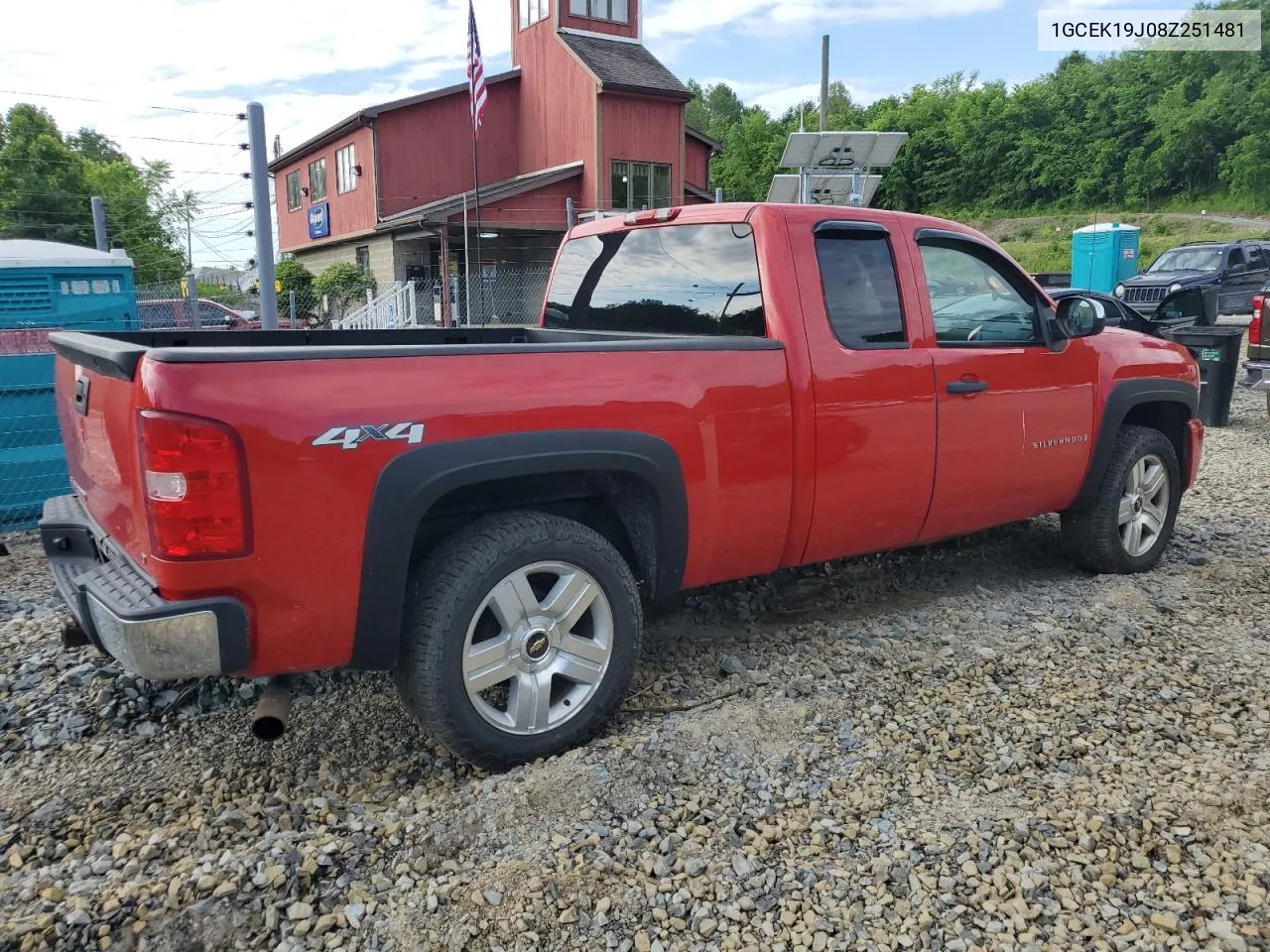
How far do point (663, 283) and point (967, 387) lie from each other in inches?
54.5

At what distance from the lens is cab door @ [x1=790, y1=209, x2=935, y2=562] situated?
150 inches

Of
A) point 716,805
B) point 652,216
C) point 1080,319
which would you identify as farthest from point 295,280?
point 716,805

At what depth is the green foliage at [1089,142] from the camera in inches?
1692

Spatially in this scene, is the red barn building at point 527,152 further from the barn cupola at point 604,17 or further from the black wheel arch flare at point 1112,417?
the black wheel arch flare at point 1112,417

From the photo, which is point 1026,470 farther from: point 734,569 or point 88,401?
point 88,401

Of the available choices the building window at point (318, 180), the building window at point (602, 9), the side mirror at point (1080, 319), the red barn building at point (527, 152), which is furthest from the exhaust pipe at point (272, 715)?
the building window at point (318, 180)

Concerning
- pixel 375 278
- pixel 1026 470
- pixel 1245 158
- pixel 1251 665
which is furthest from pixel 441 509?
pixel 1245 158

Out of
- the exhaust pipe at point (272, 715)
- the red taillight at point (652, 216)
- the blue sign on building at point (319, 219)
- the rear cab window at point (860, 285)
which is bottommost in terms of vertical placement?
the exhaust pipe at point (272, 715)

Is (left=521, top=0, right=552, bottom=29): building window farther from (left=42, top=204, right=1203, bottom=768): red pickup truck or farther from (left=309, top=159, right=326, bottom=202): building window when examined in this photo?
(left=42, top=204, right=1203, bottom=768): red pickup truck

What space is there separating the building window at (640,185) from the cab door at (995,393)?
70.9ft

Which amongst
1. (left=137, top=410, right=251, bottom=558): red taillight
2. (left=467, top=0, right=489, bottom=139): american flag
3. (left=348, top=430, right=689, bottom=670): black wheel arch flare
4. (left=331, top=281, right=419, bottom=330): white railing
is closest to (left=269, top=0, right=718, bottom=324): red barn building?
(left=331, top=281, right=419, bottom=330): white railing

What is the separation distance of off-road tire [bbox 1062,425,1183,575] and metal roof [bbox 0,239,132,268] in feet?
22.5

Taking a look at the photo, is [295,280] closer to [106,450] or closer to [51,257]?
[51,257]

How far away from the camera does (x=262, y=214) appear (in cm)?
641
